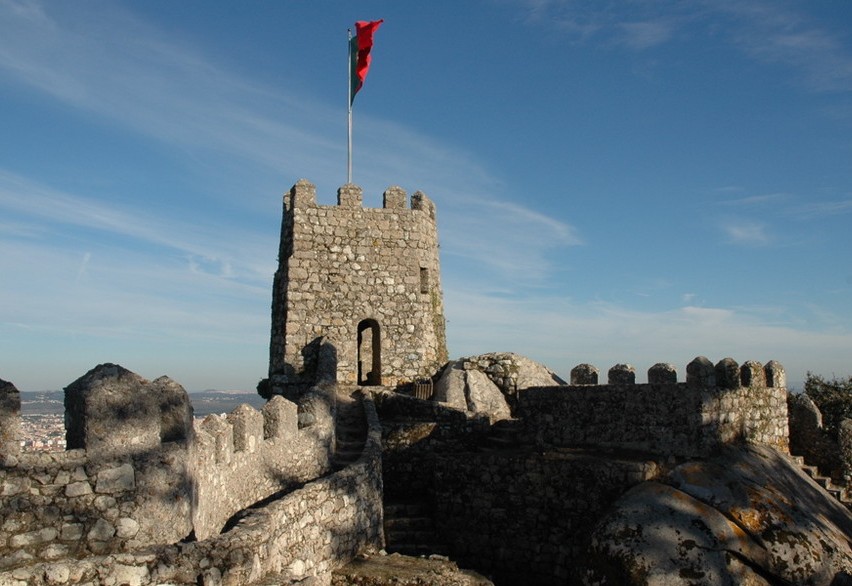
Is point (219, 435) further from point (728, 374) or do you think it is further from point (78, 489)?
point (728, 374)

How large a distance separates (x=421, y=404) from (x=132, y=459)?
11.3 meters

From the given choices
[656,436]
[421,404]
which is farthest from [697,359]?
[421,404]

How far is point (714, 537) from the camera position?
1013 centimetres

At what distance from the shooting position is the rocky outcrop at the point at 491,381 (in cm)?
1905

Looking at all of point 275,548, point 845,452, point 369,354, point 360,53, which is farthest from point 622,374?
point 360,53

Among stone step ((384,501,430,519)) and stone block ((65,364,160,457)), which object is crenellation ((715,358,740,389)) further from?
stone block ((65,364,160,457))

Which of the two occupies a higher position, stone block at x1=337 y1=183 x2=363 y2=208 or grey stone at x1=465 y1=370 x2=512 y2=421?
stone block at x1=337 y1=183 x2=363 y2=208

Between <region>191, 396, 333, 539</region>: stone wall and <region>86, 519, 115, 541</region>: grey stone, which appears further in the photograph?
<region>191, 396, 333, 539</region>: stone wall

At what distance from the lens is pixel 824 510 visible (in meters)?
12.5

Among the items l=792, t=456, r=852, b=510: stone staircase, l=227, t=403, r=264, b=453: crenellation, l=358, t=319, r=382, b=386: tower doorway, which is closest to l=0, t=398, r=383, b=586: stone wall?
l=227, t=403, r=264, b=453: crenellation

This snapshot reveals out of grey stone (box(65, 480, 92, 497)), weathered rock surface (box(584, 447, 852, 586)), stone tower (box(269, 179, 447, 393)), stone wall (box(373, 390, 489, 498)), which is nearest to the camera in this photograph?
grey stone (box(65, 480, 92, 497))

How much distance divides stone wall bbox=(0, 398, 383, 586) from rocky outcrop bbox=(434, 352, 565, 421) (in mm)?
4664

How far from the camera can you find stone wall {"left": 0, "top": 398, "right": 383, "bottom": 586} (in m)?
5.45

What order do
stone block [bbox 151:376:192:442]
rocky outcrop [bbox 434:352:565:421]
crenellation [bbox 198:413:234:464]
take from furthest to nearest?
rocky outcrop [bbox 434:352:565:421], crenellation [bbox 198:413:234:464], stone block [bbox 151:376:192:442]
